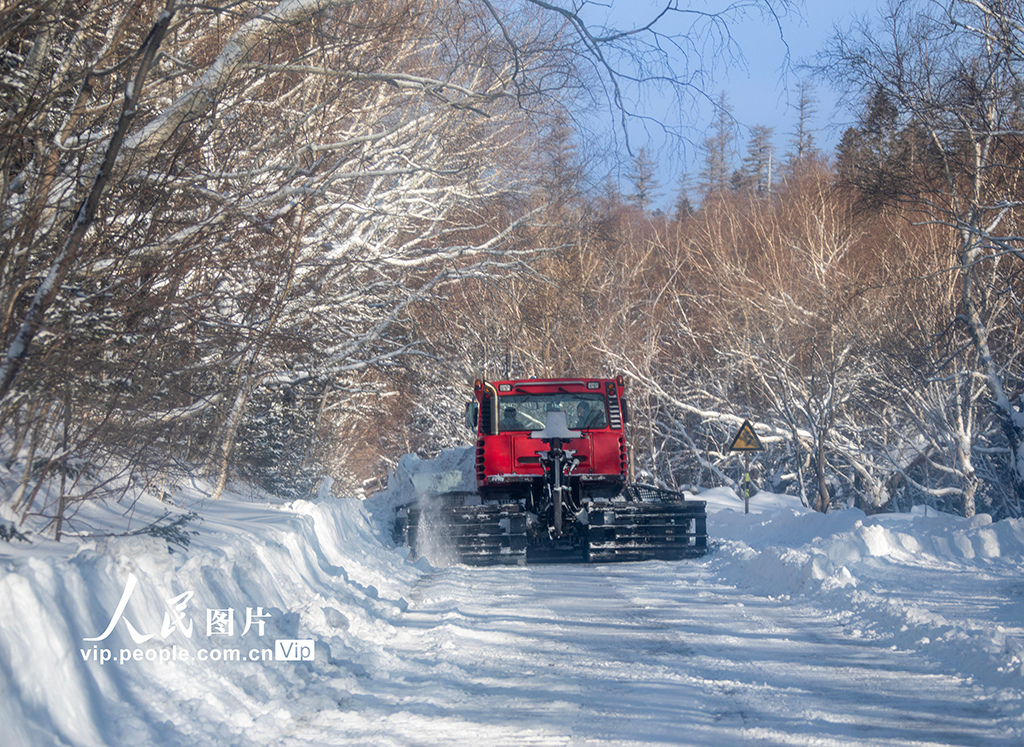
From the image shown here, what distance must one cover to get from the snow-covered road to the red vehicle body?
15.5ft

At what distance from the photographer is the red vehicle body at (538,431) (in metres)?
13.5

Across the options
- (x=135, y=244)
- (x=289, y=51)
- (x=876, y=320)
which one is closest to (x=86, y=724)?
(x=135, y=244)

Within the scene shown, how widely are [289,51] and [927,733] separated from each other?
9113mm

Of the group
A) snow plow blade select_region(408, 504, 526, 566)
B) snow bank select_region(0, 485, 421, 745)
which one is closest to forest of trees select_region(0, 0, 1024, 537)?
snow bank select_region(0, 485, 421, 745)

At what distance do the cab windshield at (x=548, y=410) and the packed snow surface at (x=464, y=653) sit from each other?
4.02m

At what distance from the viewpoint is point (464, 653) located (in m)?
6.71

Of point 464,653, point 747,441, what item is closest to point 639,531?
point 747,441

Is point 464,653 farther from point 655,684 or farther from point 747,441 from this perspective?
point 747,441

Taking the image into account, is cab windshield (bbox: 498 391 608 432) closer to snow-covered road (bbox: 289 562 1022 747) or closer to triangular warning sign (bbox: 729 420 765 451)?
triangular warning sign (bbox: 729 420 765 451)

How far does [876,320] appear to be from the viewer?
22.9 meters

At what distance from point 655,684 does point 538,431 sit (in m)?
7.92

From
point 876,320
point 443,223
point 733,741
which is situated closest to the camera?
point 733,741

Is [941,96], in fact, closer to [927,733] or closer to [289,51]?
[289,51]

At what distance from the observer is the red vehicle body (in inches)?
532
